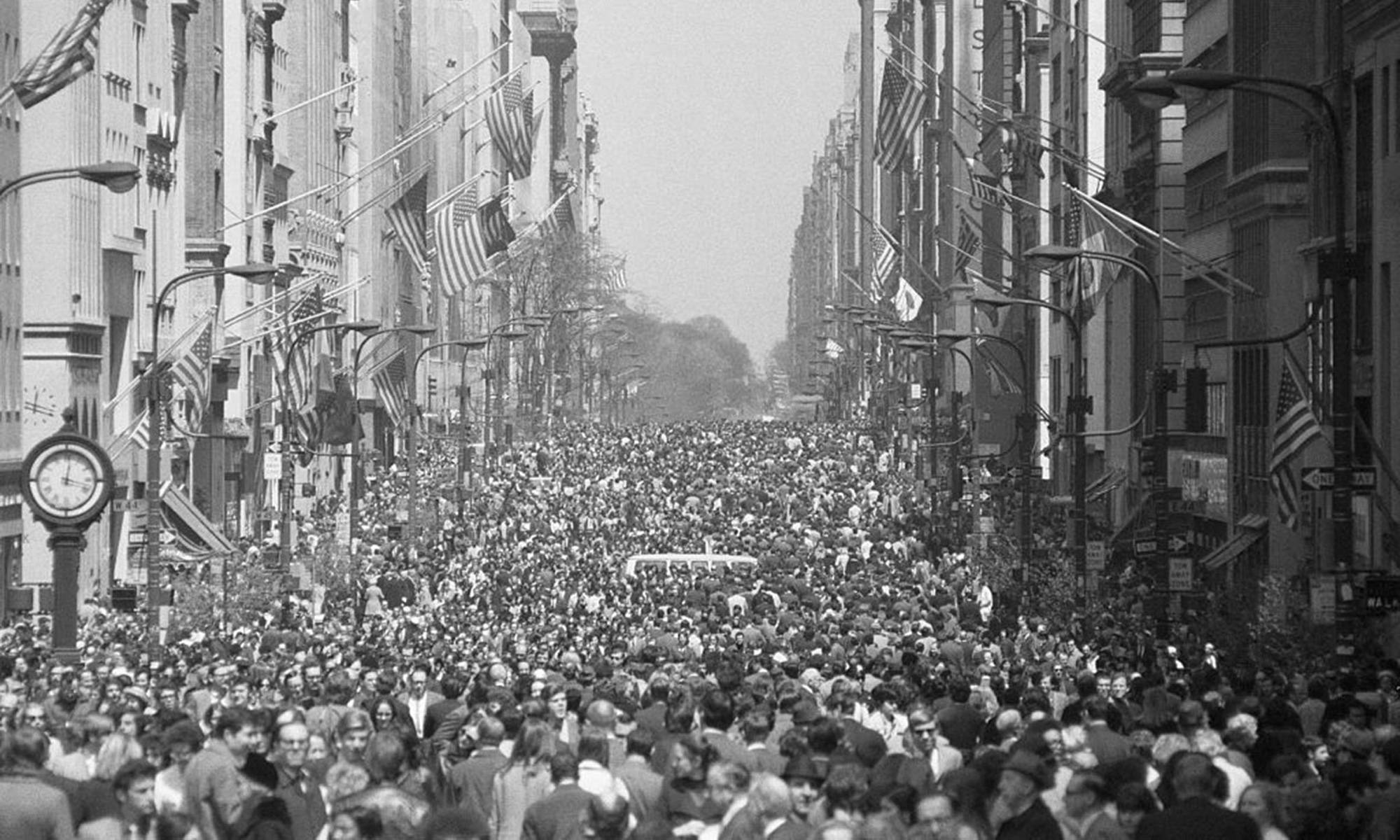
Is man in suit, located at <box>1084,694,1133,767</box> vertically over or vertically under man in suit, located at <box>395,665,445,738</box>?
over

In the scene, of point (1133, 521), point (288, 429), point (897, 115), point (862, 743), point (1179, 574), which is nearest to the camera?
point (862, 743)

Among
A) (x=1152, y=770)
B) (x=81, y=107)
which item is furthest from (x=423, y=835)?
(x=81, y=107)

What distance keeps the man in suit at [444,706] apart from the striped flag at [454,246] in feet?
168

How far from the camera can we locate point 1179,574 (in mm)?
38250

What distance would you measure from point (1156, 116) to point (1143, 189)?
6.51 feet

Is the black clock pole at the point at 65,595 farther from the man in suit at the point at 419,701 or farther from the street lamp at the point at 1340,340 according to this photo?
the street lamp at the point at 1340,340

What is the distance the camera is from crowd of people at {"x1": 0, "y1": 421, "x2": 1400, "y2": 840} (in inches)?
558

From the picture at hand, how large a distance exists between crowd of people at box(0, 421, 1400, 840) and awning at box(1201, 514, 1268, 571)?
5893 millimetres

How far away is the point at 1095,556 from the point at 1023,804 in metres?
33.9

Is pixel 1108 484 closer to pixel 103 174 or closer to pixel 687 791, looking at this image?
pixel 103 174

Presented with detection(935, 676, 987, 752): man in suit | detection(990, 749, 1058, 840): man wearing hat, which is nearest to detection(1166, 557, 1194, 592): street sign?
detection(935, 676, 987, 752): man in suit

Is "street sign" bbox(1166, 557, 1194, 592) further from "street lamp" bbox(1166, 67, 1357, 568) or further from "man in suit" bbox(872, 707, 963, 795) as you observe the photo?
"man in suit" bbox(872, 707, 963, 795)

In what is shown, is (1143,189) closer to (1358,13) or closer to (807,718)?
(1358,13)

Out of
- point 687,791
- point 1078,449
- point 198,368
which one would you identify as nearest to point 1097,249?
point 1078,449
